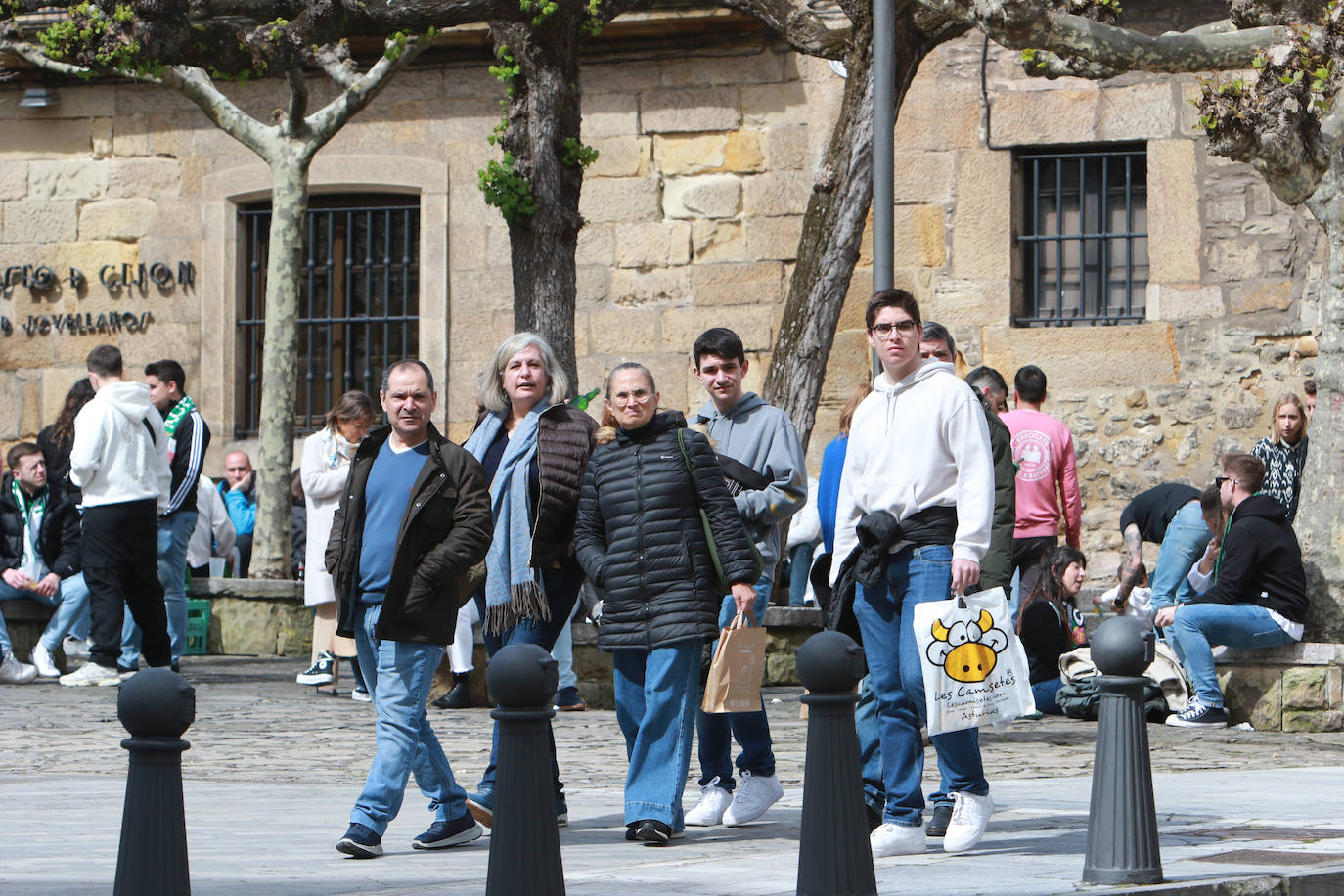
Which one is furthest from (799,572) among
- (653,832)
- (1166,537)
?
(653,832)

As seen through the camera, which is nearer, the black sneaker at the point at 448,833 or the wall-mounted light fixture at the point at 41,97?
the black sneaker at the point at 448,833

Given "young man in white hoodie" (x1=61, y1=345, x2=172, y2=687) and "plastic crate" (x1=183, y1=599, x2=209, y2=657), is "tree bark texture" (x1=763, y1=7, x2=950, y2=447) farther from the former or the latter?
"plastic crate" (x1=183, y1=599, x2=209, y2=657)

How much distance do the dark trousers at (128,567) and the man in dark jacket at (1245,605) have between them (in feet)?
18.5

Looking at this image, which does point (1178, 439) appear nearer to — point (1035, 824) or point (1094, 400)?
point (1094, 400)

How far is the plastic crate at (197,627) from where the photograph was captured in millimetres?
14961

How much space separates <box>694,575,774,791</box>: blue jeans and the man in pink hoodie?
12.7 feet

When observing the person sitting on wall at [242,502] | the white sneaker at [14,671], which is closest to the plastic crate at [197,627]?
the person sitting on wall at [242,502]

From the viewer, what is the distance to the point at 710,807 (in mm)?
6949

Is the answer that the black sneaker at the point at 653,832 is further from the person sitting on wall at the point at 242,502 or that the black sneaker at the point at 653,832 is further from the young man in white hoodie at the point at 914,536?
the person sitting on wall at the point at 242,502

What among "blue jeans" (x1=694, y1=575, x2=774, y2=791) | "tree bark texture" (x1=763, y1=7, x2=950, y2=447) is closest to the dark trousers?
"tree bark texture" (x1=763, y1=7, x2=950, y2=447)

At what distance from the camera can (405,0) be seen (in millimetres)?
11750

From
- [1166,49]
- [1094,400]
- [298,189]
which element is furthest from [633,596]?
[1094,400]

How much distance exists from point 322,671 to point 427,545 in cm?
589

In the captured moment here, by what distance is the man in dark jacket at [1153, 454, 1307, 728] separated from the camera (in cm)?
1037
